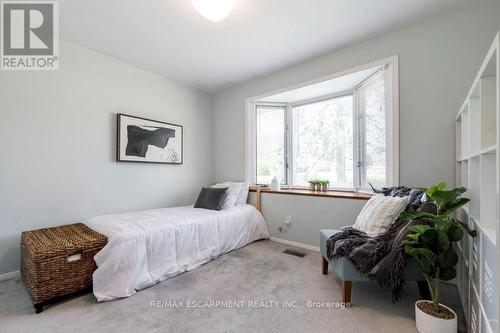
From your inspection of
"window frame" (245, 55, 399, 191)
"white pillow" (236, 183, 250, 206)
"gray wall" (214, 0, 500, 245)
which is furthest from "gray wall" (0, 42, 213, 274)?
"gray wall" (214, 0, 500, 245)

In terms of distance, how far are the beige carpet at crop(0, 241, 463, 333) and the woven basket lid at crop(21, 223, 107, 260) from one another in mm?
431

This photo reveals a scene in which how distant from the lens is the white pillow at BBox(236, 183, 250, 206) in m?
3.50

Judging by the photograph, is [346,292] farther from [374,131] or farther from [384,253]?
[374,131]

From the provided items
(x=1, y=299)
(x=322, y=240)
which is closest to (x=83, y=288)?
(x=1, y=299)

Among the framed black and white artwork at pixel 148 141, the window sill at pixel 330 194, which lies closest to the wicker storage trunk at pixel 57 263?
the framed black and white artwork at pixel 148 141

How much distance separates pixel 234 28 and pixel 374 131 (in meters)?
2.02

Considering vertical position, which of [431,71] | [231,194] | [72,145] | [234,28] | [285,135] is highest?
[234,28]

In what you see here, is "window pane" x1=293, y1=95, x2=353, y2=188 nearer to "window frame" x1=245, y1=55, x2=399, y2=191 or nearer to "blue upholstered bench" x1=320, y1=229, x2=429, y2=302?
"window frame" x1=245, y1=55, x2=399, y2=191

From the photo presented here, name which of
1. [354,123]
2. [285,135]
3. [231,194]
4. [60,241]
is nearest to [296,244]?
[231,194]

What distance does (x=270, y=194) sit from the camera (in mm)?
3475

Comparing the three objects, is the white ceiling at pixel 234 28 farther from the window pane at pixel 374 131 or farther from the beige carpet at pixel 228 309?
the beige carpet at pixel 228 309

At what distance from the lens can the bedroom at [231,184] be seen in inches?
64.6

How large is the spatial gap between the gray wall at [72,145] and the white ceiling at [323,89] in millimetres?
1817

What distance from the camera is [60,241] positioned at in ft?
6.21
